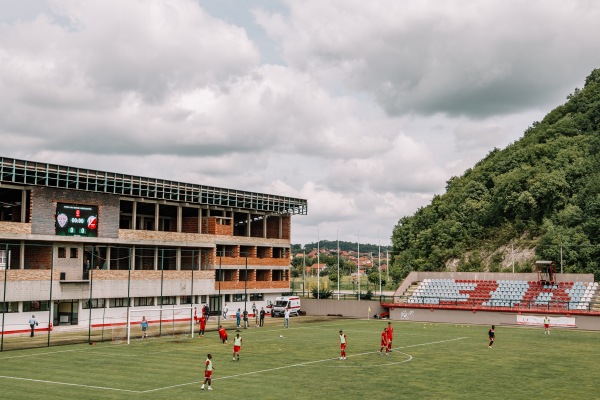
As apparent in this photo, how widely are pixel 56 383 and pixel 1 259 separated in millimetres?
35385

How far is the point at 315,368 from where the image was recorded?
132ft

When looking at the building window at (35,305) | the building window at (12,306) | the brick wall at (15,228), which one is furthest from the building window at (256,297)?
the brick wall at (15,228)

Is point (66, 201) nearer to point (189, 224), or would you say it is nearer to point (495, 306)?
point (189, 224)

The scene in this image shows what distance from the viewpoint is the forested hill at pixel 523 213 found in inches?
3917

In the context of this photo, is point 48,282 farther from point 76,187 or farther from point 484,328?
point 484,328

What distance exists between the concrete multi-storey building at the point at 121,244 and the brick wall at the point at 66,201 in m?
0.10

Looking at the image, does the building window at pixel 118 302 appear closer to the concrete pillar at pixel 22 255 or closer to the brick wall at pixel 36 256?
the brick wall at pixel 36 256

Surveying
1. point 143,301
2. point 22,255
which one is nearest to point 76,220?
point 22,255

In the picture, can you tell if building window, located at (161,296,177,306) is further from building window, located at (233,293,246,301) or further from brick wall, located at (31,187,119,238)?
brick wall, located at (31,187,119,238)

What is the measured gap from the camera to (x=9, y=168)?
6550 cm

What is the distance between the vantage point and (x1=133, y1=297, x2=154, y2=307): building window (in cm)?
7681

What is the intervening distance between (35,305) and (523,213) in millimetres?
80881

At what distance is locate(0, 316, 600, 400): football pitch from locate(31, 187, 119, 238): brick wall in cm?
1912

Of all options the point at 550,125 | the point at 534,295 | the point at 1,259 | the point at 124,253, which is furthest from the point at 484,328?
the point at 550,125
